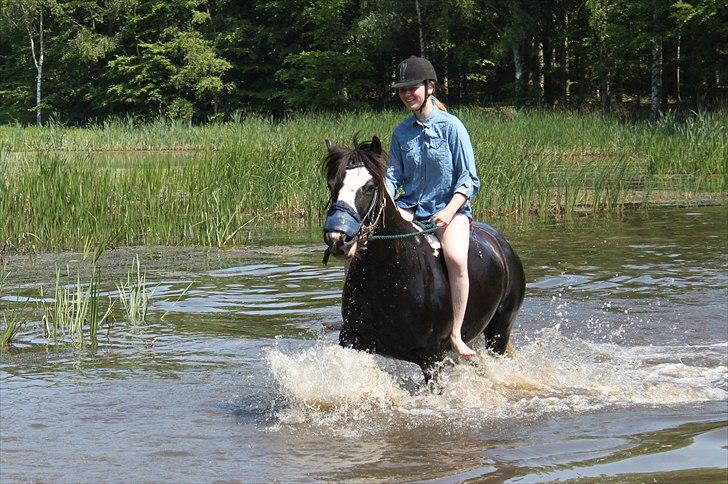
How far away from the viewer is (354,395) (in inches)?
271

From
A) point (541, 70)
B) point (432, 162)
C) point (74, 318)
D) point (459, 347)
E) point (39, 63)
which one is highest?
point (39, 63)

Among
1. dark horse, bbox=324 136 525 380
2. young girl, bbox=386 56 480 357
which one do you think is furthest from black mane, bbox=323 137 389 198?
young girl, bbox=386 56 480 357

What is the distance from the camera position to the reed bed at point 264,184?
1280 cm

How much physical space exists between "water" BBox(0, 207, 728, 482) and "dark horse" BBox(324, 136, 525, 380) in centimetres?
29

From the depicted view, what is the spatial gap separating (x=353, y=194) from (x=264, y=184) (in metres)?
10.4

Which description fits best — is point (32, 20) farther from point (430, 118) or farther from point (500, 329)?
point (430, 118)

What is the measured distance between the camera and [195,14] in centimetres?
5362

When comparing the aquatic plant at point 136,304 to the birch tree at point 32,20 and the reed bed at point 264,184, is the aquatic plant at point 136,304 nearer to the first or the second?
the reed bed at point 264,184

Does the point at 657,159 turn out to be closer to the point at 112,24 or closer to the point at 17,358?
the point at 17,358

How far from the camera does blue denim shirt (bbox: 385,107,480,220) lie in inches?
253

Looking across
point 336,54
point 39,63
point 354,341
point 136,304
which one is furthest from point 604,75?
point 354,341

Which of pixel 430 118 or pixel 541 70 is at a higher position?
pixel 541 70

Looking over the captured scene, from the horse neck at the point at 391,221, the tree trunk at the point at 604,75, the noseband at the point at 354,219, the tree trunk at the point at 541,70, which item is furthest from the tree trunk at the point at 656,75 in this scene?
the noseband at the point at 354,219

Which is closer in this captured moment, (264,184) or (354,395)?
(354,395)
